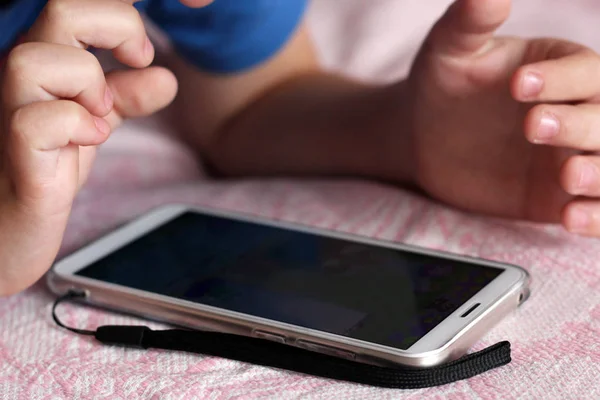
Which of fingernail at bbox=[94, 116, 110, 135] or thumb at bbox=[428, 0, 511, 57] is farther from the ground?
thumb at bbox=[428, 0, 511, 57]

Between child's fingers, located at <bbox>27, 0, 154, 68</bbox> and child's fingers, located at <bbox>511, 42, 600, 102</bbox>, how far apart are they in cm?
22

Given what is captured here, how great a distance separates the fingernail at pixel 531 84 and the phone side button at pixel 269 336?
20 cm

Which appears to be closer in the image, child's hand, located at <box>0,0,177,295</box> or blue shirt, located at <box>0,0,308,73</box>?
child's hand, located at <box>0,0,177,295</box>

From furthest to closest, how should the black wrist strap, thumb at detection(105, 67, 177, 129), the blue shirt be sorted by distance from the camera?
the blue shirt
thumb at detection(105, 67, 177, 129)
the black wrist strap

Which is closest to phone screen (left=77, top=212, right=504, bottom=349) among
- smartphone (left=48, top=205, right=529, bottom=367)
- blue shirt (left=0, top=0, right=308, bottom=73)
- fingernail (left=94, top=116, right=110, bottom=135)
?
smartphone (left=48, top=205, right=529, bottom=367)

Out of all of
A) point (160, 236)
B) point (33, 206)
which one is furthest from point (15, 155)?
point (160, 236)

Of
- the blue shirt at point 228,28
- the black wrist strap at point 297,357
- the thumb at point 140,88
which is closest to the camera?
the black wrist strap at point 297,357

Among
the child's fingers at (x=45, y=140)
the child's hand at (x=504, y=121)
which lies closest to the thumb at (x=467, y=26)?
the child's hand at (x=504, y=121)

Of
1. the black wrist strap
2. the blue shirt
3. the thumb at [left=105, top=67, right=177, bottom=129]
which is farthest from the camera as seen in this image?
the blue shirt

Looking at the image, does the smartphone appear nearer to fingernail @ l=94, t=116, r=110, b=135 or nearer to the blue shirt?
fingernail @ l=94, t=116, r=110, b=135

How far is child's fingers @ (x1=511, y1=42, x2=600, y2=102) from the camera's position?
51 centimetres

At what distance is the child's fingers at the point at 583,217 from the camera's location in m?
0.55

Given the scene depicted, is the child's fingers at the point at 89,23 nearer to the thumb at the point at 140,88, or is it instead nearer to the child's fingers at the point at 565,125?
the thumb at the point at 140,88

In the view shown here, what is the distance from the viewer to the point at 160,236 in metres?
0.61
